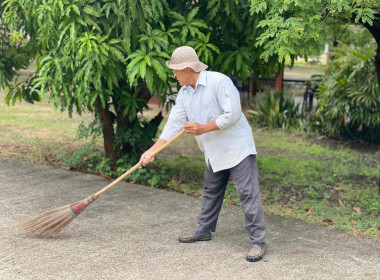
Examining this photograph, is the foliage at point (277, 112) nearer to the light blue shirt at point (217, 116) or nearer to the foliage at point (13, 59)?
the foliage at point (13, 59)

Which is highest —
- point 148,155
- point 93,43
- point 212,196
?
point 93,43

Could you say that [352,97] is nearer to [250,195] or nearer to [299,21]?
[299,21]

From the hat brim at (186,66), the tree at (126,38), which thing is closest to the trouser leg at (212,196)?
the hat brim at (186,66)

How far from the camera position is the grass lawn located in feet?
20.6

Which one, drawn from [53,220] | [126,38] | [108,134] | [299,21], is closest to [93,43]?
[126,38]

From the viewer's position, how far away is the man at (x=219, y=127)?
4531 millimetres

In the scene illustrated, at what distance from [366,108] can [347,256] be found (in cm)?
549

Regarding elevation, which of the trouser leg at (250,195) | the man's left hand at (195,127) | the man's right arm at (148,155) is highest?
the man's left hand at (195,127)

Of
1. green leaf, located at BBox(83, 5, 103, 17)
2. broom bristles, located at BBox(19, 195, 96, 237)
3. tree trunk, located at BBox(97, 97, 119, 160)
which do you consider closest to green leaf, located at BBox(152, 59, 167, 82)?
green leaf, located at BBox(83, 5, 103, 17)

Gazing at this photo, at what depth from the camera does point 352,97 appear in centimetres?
1009

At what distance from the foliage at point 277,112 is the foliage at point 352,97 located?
3.19ft

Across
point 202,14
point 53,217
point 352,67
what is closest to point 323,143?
point 352,67

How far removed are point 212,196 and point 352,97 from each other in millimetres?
5852

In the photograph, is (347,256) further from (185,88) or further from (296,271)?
(185,88)
